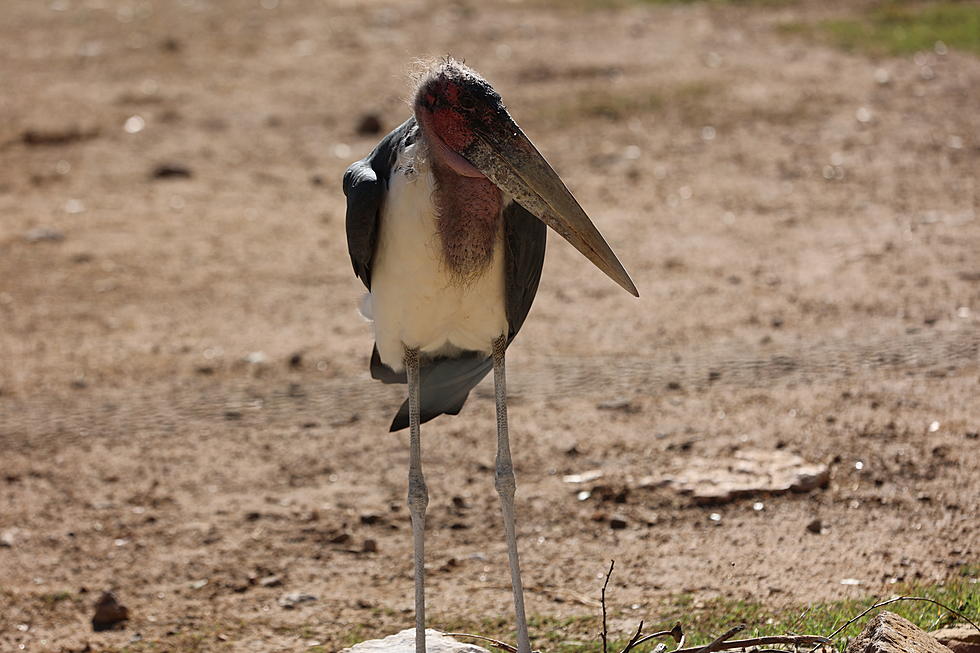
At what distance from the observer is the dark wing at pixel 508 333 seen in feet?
13.2

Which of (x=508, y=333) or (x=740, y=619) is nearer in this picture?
(x=508, y=333)

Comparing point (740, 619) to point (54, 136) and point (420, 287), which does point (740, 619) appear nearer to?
point (420, 287)

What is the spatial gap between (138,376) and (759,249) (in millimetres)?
3691

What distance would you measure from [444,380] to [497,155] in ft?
3.67

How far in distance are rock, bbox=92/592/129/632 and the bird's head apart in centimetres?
222

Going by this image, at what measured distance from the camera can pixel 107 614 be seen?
481cm

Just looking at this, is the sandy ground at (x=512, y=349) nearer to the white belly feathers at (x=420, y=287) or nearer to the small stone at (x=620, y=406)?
the small stone at (x=620, y=406)

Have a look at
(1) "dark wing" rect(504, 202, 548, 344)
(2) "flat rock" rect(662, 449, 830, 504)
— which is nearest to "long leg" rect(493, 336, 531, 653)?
(1) "dark wing" rect(504, 202, 548, 344)

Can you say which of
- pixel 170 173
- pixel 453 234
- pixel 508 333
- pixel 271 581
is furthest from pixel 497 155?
pixel 170 173

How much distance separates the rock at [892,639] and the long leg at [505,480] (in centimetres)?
100

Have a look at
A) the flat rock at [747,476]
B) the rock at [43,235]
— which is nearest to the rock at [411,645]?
the flat rock at [747,476]

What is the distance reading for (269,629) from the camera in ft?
15.6

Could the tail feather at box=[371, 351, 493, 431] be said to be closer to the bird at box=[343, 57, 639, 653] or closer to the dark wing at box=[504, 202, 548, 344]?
the bird at box=[343, 57, 639, 653]

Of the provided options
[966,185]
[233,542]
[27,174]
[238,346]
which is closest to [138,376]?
[238,346]
